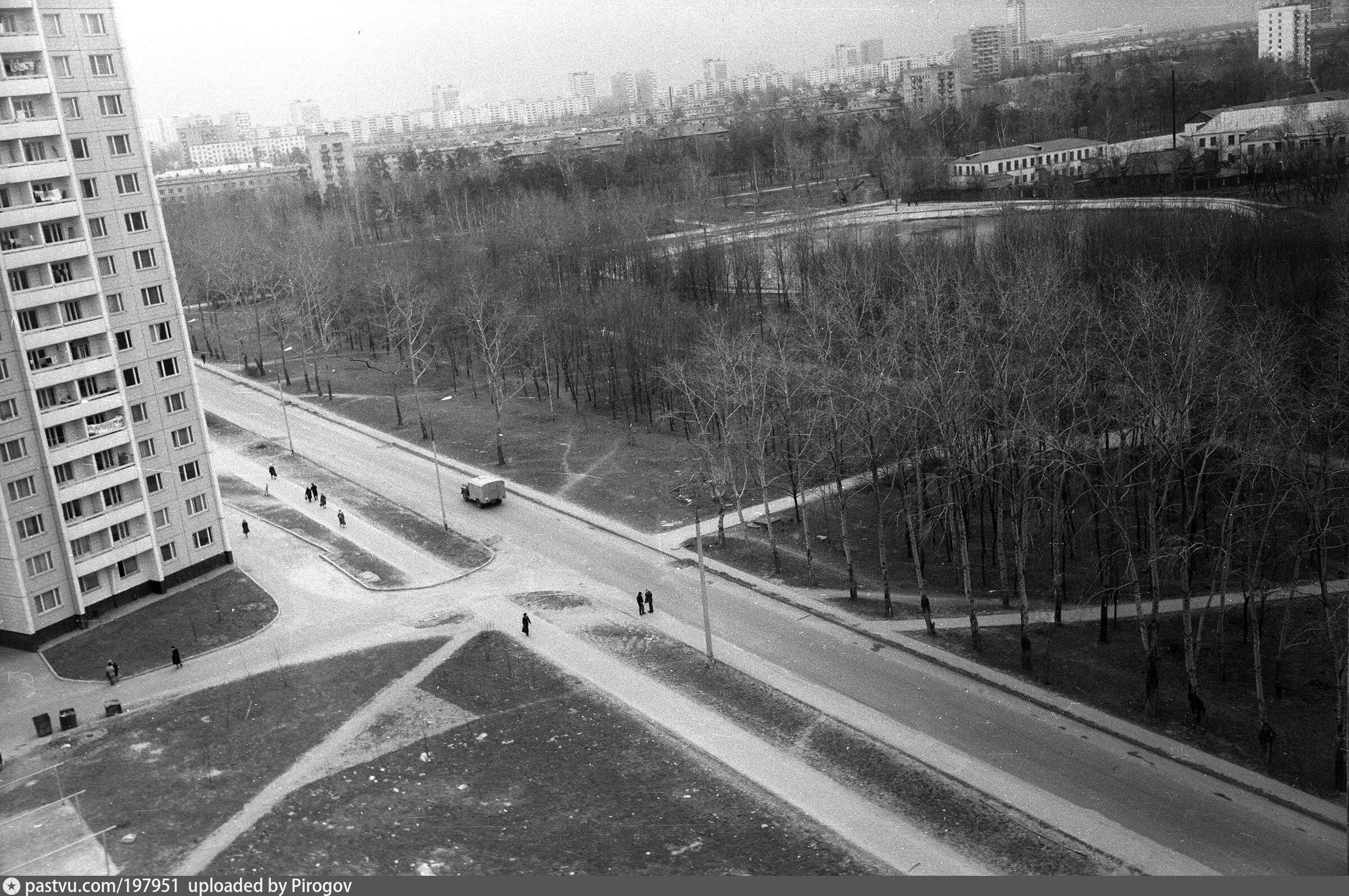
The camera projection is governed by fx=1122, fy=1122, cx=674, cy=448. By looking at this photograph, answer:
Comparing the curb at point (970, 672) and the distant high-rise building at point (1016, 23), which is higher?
the distant high-rise building at point (1016, 23)

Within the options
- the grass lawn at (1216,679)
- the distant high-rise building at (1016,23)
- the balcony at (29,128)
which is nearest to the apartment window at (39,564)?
the balcony at (29,128)

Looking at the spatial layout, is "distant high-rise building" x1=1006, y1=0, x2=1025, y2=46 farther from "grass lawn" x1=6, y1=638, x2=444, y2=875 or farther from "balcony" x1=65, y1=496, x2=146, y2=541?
"grass lawn" x1=6, y1=638, x2=444, y2=875

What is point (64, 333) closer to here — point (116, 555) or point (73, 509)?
point (73, 509)

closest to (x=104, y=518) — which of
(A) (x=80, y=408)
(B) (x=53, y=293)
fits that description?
(A) (x=80, y=408)

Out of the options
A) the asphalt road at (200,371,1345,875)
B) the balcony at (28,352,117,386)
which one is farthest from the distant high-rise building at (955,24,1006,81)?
the balcony at (28,352,117,386)

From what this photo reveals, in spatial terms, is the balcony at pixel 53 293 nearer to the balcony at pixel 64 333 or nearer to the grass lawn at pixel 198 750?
the balcony at pixel 64 333

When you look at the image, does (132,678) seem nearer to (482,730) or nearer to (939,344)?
(482,730)
